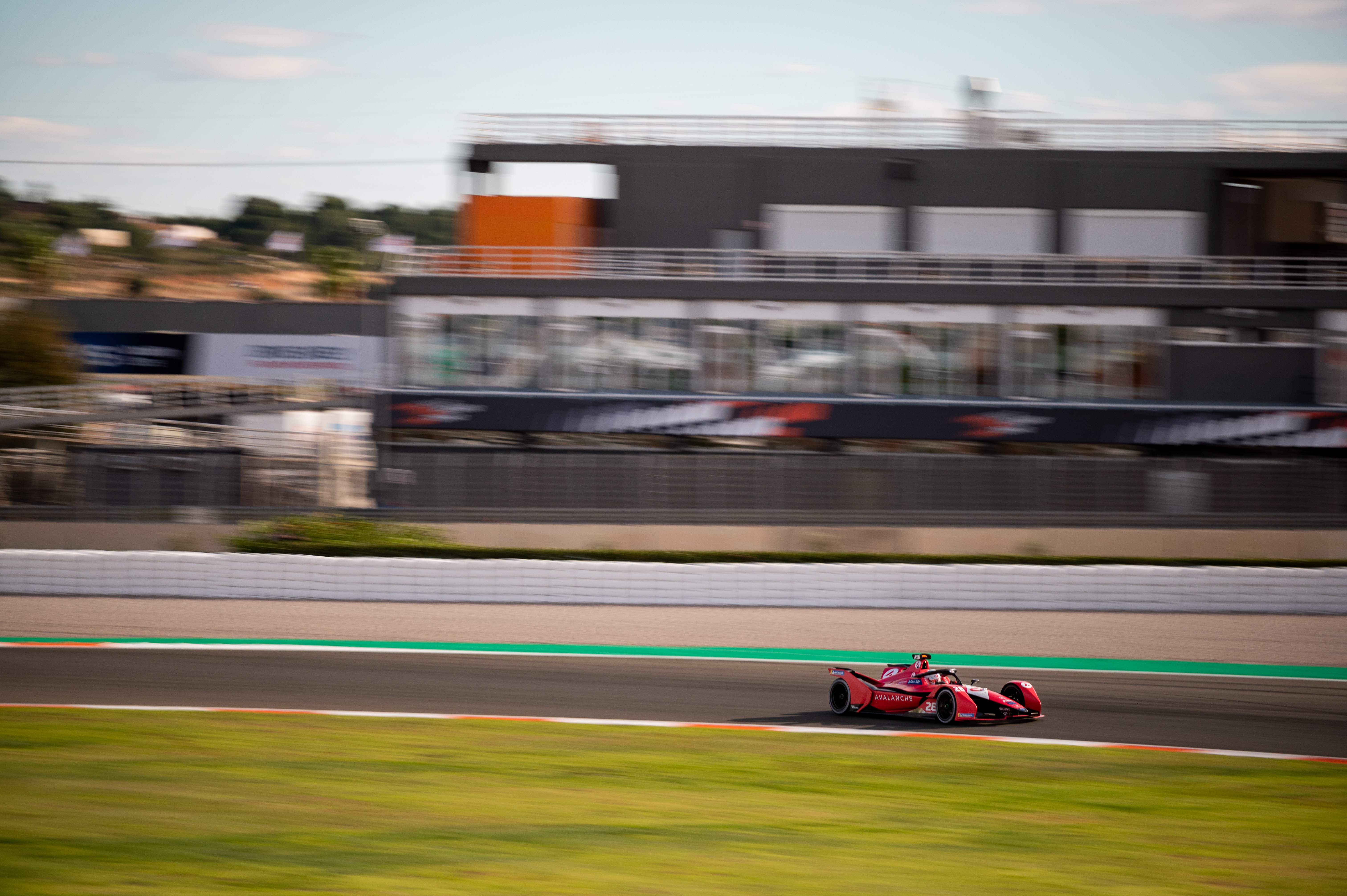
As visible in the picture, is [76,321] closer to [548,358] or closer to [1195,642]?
[548,358]

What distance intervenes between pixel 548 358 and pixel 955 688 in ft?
76.3

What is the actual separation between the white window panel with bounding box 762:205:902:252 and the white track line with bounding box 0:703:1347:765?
89.4 ft

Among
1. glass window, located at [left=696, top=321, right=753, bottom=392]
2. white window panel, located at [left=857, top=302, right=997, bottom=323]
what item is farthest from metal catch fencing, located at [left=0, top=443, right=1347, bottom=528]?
white window panel, located at [left=857, top=302, right=997, bottom=323]

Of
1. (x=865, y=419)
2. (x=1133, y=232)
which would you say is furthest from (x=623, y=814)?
(x=1133, y=232)

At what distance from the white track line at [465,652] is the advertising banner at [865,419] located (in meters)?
16.4

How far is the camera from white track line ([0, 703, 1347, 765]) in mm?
9820

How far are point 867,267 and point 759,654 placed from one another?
21.8 meters

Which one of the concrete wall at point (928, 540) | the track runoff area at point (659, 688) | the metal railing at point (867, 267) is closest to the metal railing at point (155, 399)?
the metal railing at point (867, 267)

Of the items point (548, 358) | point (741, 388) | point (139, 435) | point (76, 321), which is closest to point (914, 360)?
point (741, 388)

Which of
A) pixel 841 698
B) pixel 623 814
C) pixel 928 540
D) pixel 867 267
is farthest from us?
pixel 867 267

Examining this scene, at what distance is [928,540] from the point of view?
25.6m

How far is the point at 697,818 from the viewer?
720cm

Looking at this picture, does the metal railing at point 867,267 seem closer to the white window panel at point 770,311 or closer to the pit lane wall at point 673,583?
the white window panel at point 770,311

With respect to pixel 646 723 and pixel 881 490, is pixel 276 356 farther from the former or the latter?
pixel 646 723
